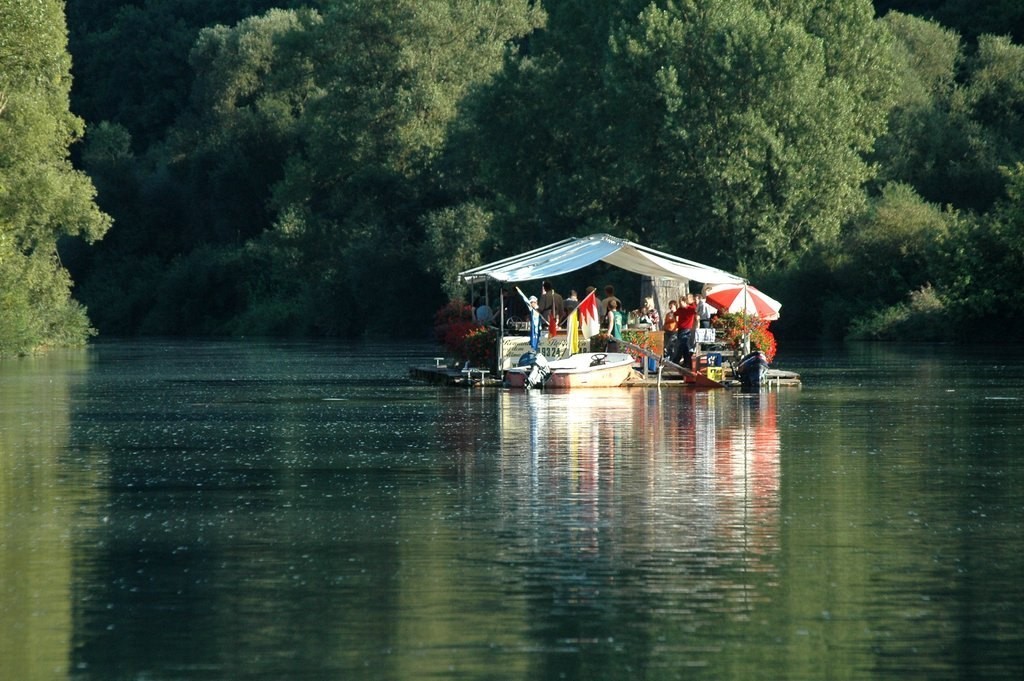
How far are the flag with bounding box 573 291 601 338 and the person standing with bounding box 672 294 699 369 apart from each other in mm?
1693

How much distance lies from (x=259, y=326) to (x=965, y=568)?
270 ft

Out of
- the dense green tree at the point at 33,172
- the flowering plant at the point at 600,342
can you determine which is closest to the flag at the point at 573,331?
the flowering plant at the point at 600,342

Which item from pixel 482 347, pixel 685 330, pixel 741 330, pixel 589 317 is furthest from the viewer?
pixel 482 347

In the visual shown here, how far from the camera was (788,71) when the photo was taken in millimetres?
A: 66500

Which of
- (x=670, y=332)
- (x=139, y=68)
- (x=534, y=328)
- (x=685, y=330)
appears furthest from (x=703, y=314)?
(x=139, y=68)

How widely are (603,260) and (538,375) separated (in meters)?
4.16

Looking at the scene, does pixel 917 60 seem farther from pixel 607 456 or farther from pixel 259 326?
pixel 607 456

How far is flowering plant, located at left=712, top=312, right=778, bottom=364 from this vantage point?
3928cm

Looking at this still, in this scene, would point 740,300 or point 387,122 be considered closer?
point 740,300

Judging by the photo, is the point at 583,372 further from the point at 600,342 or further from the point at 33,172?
the point at 33,172

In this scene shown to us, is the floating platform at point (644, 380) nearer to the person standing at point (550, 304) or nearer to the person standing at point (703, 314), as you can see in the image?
the person standing at point (703, 314)

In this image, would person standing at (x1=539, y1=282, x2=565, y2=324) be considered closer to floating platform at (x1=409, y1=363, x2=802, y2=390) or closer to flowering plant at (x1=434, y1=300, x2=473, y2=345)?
floating platform at (x1=409, y1=363, x2=802, y2=390)

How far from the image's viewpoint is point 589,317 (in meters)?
38.2

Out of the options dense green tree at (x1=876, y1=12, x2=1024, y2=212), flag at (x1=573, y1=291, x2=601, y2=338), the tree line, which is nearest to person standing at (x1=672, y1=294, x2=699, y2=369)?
flag at (x1=573, y1=291, x2=601, y2=338)
